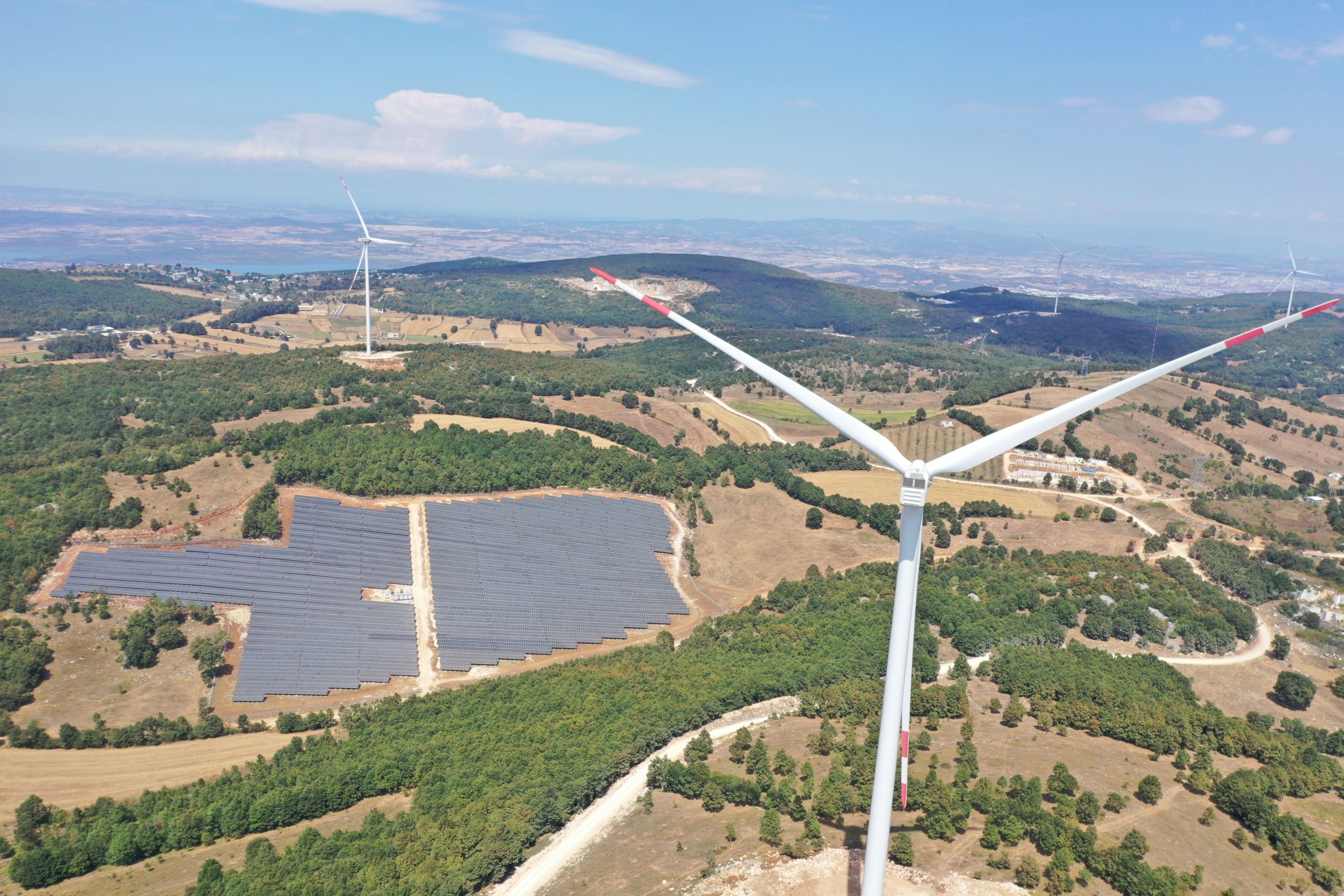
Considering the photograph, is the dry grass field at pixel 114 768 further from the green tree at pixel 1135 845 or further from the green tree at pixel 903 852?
the green tree at pixel 1135 845

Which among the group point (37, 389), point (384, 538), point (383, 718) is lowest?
point (383, 718)

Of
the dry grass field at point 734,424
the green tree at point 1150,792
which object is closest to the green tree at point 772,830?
the green tree at point 1150,792

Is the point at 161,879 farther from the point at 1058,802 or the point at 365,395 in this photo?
the point at 365,395

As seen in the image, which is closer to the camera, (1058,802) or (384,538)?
(1058,802)

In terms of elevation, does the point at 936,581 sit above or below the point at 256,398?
below

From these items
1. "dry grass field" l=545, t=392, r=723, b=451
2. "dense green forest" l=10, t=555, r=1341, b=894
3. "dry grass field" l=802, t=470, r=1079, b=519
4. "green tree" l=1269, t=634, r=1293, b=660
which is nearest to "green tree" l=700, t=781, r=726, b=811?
"dense green forest" l=10, t=555, r=1341, b=894

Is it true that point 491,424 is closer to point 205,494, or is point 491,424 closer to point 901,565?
point 205,494

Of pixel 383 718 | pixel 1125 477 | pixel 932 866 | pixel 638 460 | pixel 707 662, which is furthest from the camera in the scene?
pixel 1125 477

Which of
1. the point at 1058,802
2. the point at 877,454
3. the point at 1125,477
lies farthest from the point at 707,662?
the point at 1125,477
